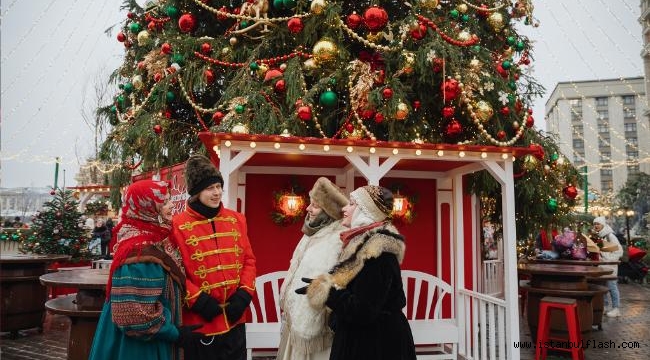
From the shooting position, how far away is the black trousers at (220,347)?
288 cm

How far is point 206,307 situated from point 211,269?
25 centimetres

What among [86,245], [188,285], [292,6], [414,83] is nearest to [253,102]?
[292,6]

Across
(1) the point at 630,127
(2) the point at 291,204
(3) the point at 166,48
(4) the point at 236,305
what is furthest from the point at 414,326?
(1) the point at 630,127

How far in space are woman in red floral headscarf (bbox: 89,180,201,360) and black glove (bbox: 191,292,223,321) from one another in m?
0.18

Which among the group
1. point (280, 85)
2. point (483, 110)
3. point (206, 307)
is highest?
point (280, 85)

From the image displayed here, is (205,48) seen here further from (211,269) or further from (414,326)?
(211,269)

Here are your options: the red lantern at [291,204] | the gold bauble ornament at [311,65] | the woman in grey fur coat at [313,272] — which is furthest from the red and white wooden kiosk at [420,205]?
the gold bauble ornament at [311,65]

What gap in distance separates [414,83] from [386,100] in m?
1.14

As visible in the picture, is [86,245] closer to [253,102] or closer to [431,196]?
[253,102]

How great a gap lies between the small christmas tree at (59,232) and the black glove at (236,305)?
30.8ft

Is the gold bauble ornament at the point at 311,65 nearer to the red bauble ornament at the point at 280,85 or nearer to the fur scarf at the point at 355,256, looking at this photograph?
the red bauble ornament at the point at 280,85

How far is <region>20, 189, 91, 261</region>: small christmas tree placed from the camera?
34.8 ft

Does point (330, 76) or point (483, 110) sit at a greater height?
point (330, 76)

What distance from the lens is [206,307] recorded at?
2.85 m
